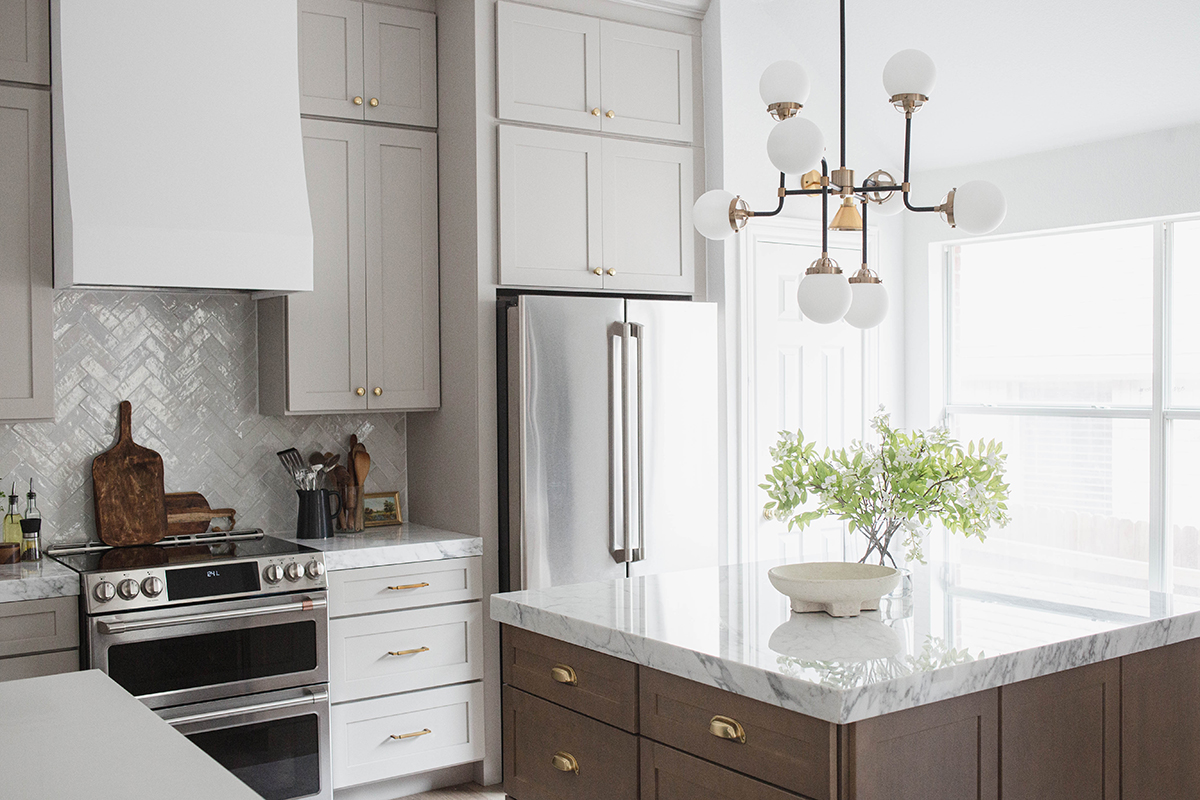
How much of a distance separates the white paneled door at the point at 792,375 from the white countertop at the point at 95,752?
121 inches

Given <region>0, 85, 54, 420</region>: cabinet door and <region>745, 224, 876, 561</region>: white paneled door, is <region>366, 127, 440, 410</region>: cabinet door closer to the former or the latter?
Answer: <region>0, 85, 54, 420</region>: cabinet door

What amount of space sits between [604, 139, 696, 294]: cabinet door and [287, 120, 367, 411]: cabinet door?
36.4 inches

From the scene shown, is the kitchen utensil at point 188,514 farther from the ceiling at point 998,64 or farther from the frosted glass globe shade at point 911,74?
Result: the frosted glass globe shade at point 911,74

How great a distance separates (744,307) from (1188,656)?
2.35 metres

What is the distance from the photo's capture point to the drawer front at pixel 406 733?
3.65 m

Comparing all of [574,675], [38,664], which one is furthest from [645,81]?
[38,664]

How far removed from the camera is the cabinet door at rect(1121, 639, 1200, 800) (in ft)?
7.54

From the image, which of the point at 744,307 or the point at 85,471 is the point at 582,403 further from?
the point at 85,471

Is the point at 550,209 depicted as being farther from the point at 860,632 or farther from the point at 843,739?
the point at 843,739

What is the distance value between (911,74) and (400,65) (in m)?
2.26

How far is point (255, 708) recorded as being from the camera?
338cm

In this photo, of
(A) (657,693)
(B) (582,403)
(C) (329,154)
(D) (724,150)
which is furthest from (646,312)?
(A) (657,693)

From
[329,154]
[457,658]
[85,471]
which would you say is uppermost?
[329,154]

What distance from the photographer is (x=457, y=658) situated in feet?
12.7
